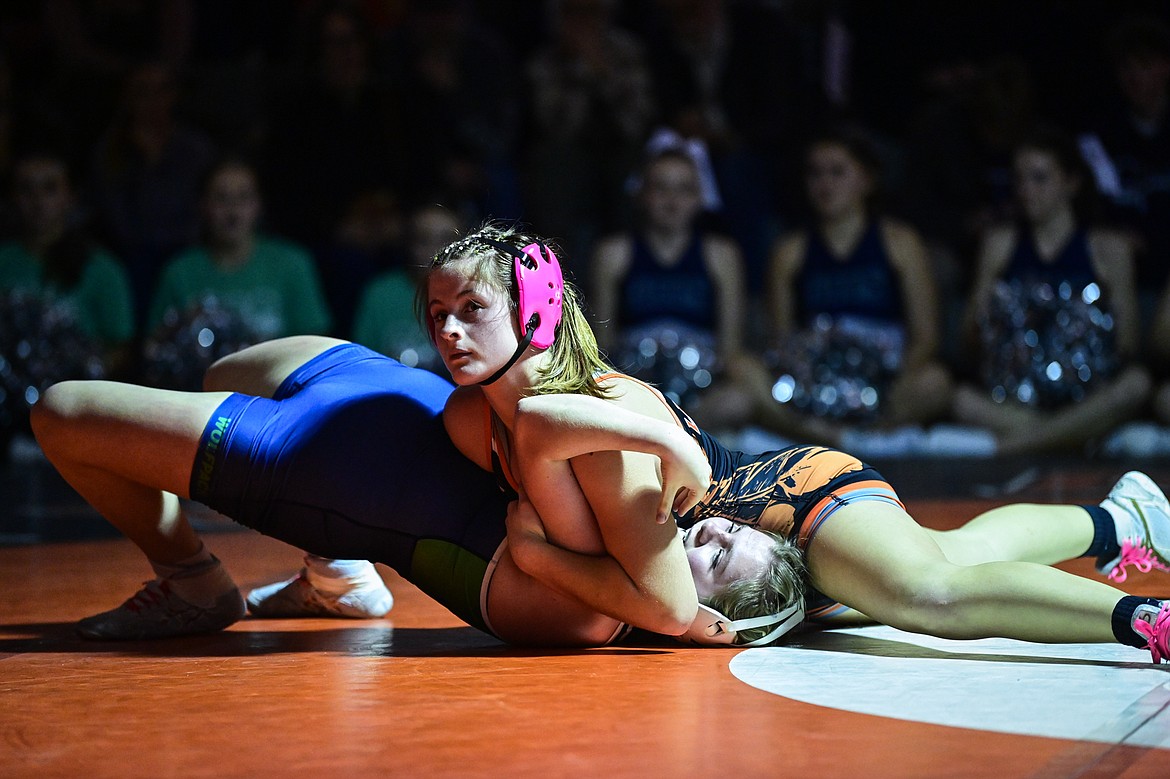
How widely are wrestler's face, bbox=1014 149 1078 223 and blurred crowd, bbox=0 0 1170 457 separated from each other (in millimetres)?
14

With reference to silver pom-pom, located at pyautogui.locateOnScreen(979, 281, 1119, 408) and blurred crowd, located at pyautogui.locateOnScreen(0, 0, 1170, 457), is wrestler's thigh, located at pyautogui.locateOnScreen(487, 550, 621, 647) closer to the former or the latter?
blurred crowd, located at pyautogui.locateOnScreen(0, 0, 1170, 457)

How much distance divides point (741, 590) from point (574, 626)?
0.98 ft

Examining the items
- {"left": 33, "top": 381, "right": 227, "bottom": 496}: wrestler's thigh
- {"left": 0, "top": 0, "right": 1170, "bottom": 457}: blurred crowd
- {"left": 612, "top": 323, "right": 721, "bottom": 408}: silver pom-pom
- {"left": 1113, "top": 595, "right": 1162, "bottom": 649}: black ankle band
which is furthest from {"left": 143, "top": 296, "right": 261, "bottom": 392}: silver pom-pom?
{"left": 1113, "top": 595, "right": 1162, "bottom": 649}: black ankle band

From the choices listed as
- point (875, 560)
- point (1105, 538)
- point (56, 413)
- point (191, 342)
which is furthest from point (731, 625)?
point (191, 342)

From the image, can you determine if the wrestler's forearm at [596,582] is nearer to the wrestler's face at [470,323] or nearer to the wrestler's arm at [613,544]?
the wrestler's arm at [613,544]

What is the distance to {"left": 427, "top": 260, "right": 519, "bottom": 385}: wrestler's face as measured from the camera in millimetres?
2340

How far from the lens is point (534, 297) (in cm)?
238

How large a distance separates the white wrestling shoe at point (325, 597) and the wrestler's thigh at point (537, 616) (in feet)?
1.56

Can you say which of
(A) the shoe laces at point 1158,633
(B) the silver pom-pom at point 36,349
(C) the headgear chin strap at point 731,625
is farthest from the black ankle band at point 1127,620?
(B) the silver pom-pom at point 36,349

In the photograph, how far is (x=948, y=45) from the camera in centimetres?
696

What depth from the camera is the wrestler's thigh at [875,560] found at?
7.65 feet

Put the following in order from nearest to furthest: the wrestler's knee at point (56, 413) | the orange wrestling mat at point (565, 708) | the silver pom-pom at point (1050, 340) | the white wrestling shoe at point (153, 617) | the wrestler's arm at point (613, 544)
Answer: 1. the orange wrestling mat at point (565, 708)
2. the wrestler's arm at point (613, 544)
3. the wrestler's knee at point (56, 413)
4. the white wrestling shoe at point (153, 617)
5. the silver pom-pom at point (1050, 340)

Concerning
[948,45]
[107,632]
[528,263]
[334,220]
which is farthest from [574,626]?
[948,45]

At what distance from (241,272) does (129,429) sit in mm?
4079
